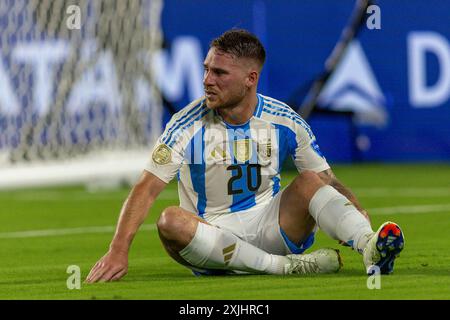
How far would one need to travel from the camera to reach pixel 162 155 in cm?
626

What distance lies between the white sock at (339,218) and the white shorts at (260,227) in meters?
0.32

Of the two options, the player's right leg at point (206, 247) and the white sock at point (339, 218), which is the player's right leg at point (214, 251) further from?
the white sock at point (339, 218)

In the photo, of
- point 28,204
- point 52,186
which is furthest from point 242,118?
point 52,186

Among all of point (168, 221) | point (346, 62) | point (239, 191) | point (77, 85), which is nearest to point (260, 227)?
point (239, 191)

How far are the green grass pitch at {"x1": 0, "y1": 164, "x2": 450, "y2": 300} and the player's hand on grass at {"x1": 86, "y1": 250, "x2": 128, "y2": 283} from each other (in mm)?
53

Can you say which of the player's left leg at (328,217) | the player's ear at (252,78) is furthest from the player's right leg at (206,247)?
the player's ear at (252,78)

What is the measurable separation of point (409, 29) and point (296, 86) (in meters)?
1.64

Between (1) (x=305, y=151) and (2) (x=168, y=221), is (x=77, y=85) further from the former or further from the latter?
(2) (x=168, y=221)

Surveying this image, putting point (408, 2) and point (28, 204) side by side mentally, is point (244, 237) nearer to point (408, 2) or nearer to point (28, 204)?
point (28, 204)

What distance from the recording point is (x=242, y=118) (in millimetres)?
6496

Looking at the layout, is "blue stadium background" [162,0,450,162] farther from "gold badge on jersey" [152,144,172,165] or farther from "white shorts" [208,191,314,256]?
"gold badge on jersey" [152,144,172,165]

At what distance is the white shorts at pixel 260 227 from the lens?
21.3 feet

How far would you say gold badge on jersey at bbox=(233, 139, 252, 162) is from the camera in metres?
6.51
